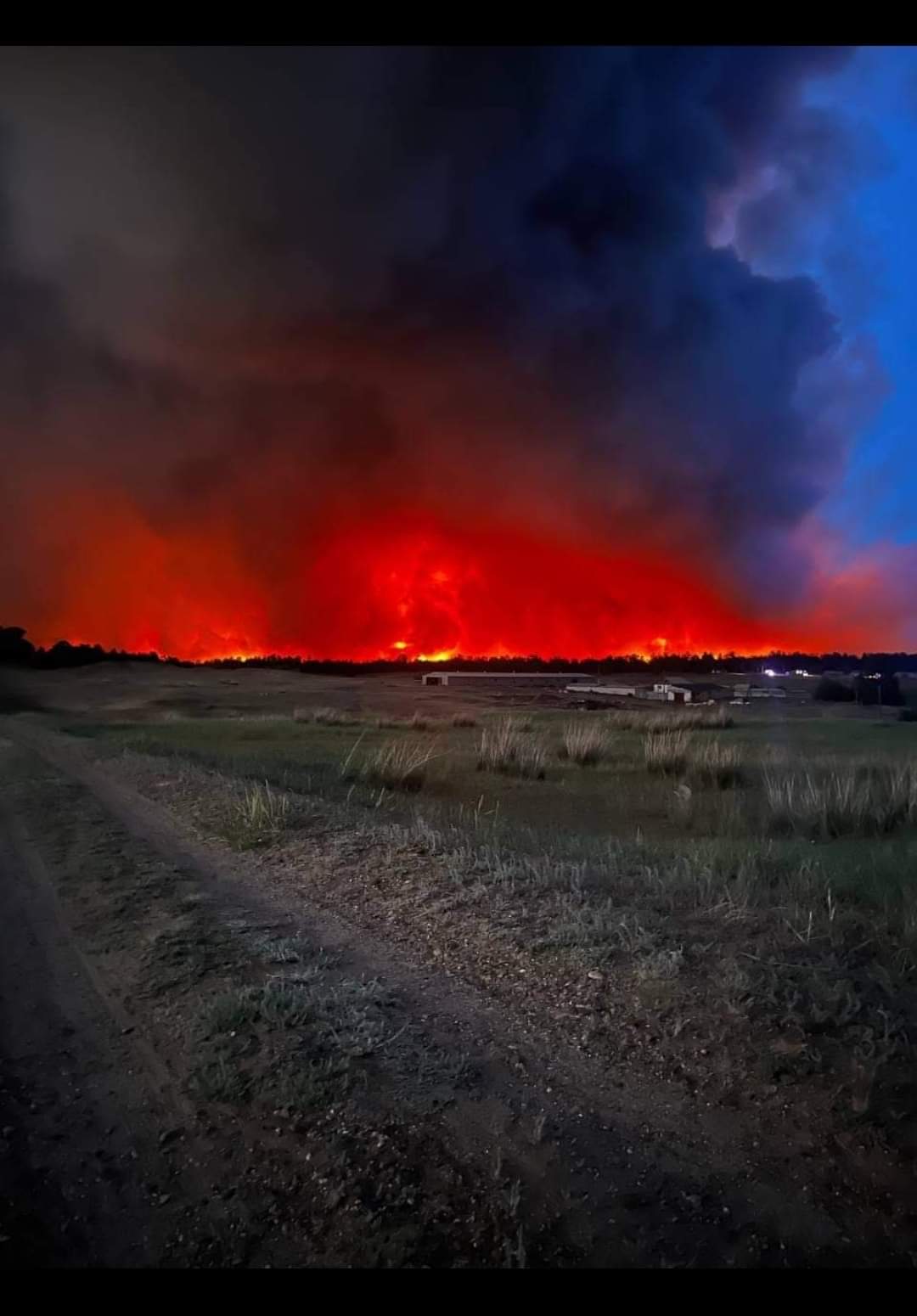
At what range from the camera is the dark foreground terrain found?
2881 mm

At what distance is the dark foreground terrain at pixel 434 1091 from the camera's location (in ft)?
9.45

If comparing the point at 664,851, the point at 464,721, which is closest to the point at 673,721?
the point at 464,721

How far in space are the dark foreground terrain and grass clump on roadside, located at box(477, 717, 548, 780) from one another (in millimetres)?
10660

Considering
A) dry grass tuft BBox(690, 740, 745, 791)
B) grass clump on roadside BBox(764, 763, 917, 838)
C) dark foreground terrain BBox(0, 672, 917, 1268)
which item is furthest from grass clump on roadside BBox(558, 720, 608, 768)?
dark foreground terrain BBox(0, 672, 917, 1268)

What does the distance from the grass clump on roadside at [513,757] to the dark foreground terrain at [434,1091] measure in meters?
10.7

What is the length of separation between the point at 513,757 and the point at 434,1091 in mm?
14830

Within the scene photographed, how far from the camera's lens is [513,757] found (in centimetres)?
1852

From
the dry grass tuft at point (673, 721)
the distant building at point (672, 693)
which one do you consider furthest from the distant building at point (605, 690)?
the dry grass tuft at point (673, 721)

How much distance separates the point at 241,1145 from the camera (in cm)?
338

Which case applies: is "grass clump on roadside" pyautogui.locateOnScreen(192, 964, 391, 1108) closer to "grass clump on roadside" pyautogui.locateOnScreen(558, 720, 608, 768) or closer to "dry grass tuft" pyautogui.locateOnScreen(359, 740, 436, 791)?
"dry grass tuft" pyautogui.locateOnScreen(359, 740, 436, 791)

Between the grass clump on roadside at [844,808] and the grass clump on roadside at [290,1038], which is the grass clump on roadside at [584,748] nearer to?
the grass clump on roadside at [844,808]

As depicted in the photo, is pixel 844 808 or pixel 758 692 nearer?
pixel 844 808

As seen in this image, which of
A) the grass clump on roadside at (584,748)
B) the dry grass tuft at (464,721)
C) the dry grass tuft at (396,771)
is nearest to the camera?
the dry grass tuft at (396,771)

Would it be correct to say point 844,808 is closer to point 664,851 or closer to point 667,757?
point 664,851
